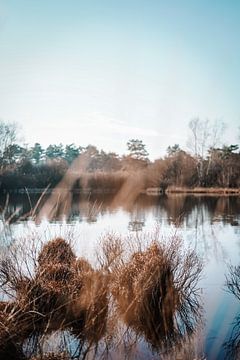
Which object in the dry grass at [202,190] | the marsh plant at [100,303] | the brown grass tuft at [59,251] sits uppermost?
the dry grass at [202,190]

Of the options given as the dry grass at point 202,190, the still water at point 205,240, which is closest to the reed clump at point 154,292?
the still water at point 205,240

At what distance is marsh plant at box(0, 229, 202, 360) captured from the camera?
5891mm

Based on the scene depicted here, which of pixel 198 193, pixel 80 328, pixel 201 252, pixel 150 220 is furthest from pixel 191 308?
pixel 198 193

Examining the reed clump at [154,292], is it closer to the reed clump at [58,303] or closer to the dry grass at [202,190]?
the reed clump at [58,303]

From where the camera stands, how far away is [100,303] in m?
6.83

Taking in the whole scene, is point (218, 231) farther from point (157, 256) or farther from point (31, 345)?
point (31, 345)

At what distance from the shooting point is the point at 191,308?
7.87 meters

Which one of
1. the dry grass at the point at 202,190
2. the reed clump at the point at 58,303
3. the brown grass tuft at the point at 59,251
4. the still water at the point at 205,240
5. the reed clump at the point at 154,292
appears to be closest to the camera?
the reed clump at the point at 58,303

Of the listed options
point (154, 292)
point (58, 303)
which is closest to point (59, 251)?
point (58, 303)

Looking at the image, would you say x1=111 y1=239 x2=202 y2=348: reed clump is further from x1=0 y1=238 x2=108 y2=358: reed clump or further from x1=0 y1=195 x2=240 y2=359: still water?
x1=0 y1=238 x2=108 y2=358: reed clump

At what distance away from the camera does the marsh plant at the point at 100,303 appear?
589 centimetres

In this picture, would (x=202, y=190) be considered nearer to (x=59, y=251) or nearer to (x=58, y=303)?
(x=59, y=251)

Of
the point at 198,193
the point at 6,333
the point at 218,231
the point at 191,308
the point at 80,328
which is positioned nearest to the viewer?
the point at 6,333

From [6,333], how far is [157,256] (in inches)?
118
